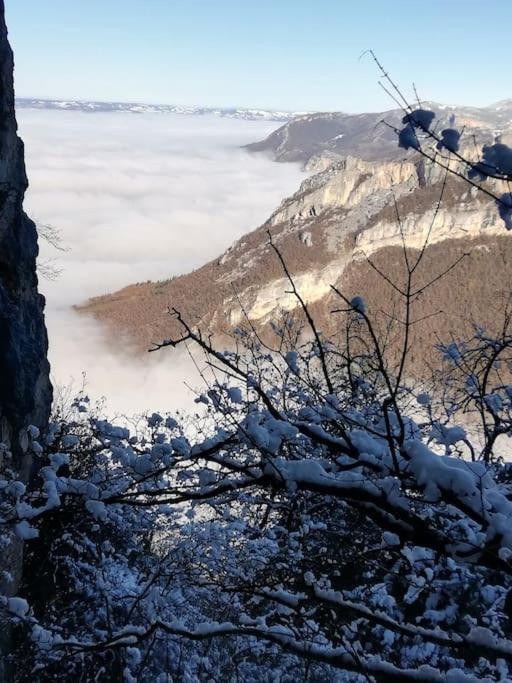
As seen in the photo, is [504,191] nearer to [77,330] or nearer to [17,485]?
[17,485]

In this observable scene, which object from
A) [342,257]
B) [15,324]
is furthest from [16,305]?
[342,257]

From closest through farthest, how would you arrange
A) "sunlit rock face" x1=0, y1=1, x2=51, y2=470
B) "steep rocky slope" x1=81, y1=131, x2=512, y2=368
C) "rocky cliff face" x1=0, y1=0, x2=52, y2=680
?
"rocky cliff face" x1=0, y1=0, x2=52, y2=680 → "sunlit rock face" x1=0, y1=1, x2=51, y2=470 → "steep rocky slope" x1=81, y1=131, x2=512, y2=368

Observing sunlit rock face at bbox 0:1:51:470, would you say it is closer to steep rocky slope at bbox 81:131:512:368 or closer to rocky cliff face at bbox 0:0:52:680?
rocky cliff face at bbox 0:0:52:680

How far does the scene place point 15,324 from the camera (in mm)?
7793

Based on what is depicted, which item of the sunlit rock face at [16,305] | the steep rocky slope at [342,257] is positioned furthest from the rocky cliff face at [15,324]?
the steep rocky slope at [342,257]

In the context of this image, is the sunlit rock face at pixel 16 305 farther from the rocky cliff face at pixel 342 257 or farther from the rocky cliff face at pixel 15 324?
the rocky cliff face at pixel 342 257

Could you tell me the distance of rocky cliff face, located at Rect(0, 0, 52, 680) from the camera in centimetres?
729

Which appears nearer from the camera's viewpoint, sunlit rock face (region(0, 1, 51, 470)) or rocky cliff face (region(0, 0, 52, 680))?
rocky cliff face (region(0, 0, 52, 680))

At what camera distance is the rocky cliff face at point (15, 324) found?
7285 mm

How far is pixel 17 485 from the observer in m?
2.75

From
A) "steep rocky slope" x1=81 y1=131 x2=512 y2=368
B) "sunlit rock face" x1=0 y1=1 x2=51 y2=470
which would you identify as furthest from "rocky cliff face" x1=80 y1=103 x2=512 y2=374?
"sunlit rock face" x1=0 y1=1 x2=51 y2=470

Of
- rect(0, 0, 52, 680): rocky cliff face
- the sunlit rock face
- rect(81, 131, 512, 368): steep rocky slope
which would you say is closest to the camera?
rect(0, 0, 52, 680): rocky cliff face

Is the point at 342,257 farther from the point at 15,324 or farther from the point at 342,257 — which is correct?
the point at 15,324

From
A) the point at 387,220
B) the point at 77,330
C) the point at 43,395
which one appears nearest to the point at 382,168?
the point at 387,220
